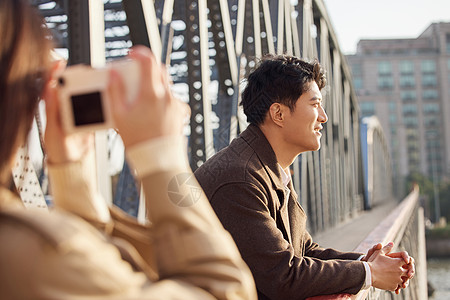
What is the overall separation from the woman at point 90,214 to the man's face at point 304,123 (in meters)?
1.56

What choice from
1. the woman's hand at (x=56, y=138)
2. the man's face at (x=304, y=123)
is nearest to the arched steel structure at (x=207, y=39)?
the woman's hand at (x=56, y=138)

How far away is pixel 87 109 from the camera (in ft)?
3.23

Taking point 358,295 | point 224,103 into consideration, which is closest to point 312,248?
point 358,295

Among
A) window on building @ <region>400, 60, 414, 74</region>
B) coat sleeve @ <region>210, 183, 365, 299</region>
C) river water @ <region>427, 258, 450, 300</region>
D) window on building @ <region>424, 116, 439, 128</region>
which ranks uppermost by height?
window on building @ <region>400, 60, 414, 74</region>

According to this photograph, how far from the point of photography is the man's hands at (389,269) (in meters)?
2.42

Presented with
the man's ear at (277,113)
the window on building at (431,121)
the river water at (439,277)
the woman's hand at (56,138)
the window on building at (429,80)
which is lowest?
the river water at (439,277)

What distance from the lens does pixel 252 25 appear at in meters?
6.13

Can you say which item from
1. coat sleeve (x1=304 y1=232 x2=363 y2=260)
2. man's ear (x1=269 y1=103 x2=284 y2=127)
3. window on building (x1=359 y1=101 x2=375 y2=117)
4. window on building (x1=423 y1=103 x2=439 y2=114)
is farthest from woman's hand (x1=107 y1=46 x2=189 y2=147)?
window on building (x1=423 y1=103 x2=439 y2=114)

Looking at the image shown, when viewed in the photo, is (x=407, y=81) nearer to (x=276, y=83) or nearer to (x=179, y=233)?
(x=276, y=83)

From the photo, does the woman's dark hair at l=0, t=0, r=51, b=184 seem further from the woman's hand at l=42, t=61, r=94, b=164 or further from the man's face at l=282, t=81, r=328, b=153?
the man's face at l=282, t=81, r=328, b=153

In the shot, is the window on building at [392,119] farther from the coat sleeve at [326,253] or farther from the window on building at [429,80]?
the coat sleeve at [326,253]

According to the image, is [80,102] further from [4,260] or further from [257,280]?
[257,280]

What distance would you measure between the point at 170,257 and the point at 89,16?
180cm

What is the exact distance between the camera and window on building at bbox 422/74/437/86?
96688 mm
